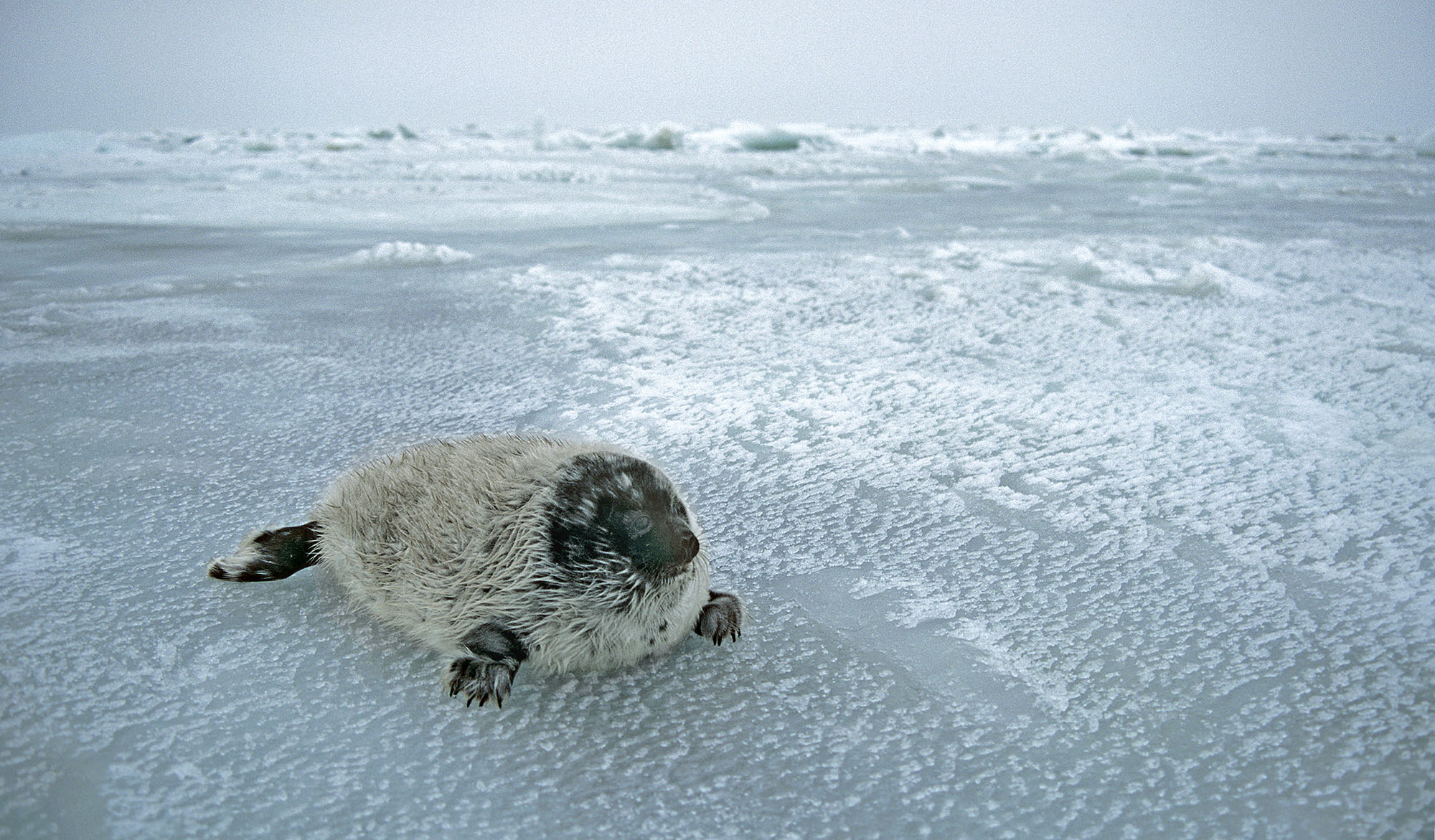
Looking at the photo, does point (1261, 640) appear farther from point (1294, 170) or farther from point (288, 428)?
point (1294, 170)

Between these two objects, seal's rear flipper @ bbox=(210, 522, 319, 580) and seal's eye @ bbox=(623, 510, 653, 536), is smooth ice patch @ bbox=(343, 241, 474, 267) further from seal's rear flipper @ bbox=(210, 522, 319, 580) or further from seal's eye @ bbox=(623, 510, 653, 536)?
seal's eye @ bbox=(623, 510, 653, 536)

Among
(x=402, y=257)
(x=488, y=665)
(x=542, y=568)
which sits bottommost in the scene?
(x=488, y=665)

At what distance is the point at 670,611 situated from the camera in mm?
1514

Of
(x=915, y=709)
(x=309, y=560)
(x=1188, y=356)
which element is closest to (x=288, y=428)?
(x=309, y=560)

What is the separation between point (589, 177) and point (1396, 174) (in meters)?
11.0

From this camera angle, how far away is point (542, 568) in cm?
147

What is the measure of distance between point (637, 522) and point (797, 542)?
1.84ft

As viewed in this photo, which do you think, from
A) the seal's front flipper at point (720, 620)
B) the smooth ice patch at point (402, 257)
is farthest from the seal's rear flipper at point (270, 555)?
the smooth ice patch at point (402, 257)

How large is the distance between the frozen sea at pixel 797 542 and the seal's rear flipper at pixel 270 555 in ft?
0.12

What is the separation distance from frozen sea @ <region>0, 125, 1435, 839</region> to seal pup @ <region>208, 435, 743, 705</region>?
0.06m

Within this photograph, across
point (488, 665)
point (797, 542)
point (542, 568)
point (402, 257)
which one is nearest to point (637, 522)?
point (542, 568)

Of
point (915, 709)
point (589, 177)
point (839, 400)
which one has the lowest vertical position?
point (915, 709)

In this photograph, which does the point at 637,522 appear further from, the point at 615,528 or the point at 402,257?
the point at 402,257

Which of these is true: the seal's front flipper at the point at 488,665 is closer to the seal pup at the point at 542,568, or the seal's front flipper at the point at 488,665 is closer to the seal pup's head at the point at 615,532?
the seal pup at the point at 542,568
